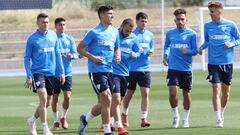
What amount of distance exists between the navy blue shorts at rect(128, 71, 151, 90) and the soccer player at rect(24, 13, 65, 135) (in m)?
2.26

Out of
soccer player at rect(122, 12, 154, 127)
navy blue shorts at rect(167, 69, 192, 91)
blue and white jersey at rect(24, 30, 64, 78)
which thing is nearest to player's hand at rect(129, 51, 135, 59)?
soccer player at rect(122, 12, 154, 127)

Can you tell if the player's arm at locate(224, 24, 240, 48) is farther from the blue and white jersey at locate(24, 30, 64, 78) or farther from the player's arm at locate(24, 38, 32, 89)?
the player's arm at locate(24, 38, 32, 89)

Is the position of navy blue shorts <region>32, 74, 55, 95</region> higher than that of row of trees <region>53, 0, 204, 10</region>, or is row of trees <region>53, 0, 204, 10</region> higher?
navy blue shorts <region>32, 74, 55, 95</region>

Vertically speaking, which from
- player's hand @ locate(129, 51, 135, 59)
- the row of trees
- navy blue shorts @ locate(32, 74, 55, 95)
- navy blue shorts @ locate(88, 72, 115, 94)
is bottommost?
the row of trees

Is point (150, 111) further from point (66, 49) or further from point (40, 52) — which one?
point (40, 52)

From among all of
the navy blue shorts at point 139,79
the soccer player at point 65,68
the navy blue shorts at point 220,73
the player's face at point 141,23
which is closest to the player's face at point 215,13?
the navy blue shorts at point 220,73

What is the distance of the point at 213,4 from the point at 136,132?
2819mm

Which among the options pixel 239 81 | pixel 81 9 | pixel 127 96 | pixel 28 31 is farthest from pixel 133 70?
pixel 81 9

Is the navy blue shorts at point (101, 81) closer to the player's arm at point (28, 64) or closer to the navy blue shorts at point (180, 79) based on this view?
the player's arm at point (28, 64)

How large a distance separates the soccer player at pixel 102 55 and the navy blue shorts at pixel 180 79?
7.85ft

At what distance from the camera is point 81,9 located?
174 ft

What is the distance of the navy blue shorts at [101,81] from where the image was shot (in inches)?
565

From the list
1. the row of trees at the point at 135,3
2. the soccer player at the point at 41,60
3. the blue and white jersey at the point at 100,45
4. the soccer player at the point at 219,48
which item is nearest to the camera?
the blue and white jersey at the point at 100,45

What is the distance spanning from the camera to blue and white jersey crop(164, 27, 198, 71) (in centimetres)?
1686
